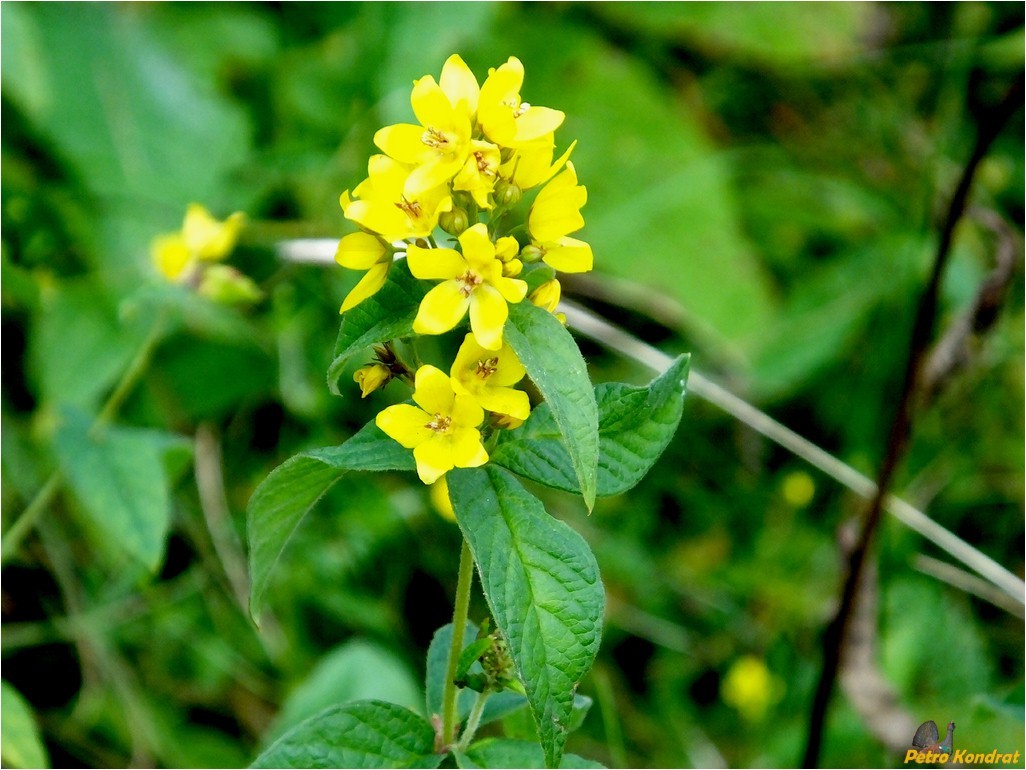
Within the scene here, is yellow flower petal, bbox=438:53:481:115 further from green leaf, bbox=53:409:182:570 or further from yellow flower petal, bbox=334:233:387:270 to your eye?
green leaf, bbox=53:409:182:570

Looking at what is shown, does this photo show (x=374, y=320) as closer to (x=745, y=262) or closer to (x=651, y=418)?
(x=651, y=418)

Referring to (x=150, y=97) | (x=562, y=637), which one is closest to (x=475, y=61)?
(x=150, y=97)

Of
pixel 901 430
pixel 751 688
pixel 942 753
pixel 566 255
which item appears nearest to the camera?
pixel 566 255

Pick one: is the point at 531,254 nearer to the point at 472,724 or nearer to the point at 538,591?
the point at 538,591

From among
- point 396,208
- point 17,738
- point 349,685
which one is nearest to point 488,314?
point 396,208

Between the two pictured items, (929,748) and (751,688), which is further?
(751,688)

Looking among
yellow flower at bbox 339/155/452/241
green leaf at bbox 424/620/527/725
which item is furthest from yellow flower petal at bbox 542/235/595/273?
green leaf at bbox 424/620/527/725
